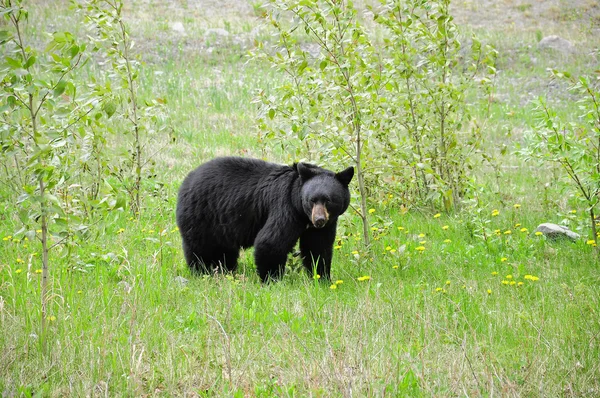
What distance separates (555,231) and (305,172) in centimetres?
269

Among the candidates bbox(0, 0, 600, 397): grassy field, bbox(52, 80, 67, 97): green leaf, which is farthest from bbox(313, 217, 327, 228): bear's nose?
bbox(52, 80, 67, 97): green leaf

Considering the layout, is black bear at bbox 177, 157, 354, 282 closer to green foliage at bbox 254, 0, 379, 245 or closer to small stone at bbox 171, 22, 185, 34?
green foliage at bbox 254, 0, 379, 245

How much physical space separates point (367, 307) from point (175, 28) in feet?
55.6

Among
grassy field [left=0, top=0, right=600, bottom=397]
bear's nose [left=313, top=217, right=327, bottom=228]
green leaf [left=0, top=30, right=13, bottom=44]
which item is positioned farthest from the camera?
bear's nose [left=313, top=217, right=327, bottom=228]

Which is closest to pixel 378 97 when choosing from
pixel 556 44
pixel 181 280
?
pixel 181 280

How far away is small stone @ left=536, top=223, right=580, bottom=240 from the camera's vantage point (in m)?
6.60

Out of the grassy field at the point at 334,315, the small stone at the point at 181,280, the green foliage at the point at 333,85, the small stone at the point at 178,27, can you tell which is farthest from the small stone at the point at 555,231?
the small stone at the point at 178,27

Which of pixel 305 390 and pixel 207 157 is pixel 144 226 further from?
pixel 305 390

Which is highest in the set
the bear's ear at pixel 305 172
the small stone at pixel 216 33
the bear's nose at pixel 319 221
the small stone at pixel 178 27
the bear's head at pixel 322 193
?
the small stone at pixel 178 27

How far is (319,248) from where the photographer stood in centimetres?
575

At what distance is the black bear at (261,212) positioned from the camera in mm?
5609

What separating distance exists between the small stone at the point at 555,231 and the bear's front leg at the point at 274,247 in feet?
8.58

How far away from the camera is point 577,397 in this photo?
3.34 m

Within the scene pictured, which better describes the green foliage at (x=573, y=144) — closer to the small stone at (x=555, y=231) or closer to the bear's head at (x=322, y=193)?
the small stone at (x=555, y=231)
